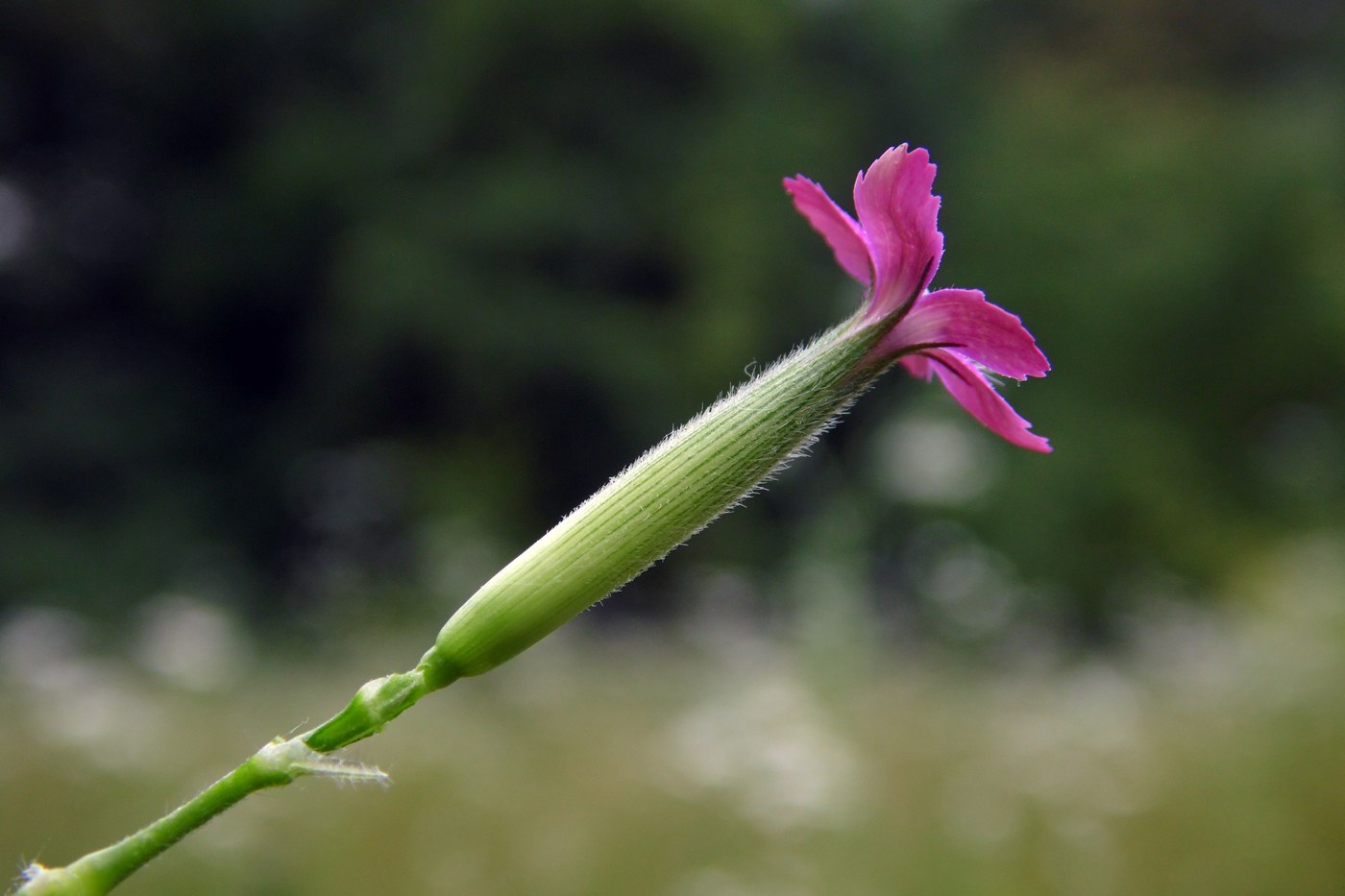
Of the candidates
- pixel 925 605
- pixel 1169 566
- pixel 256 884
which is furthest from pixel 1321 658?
pixel 1169 566

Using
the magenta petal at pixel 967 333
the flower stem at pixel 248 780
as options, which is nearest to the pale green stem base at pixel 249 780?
the flower stem at pixel 248 780

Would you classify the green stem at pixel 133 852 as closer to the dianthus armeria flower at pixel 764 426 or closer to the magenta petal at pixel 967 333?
the dianthus armeria flower at pixel 764 426

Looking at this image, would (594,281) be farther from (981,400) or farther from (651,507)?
(651,507)

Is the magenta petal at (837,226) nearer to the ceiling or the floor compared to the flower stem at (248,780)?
nearer to the ceiling

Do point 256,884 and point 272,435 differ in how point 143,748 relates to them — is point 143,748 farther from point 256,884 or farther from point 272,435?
point 272,435

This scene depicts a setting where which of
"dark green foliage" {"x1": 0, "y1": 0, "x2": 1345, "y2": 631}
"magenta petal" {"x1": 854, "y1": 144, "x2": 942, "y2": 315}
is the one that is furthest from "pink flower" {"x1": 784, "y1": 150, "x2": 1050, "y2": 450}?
"dark green foliage" {"x1": 0, "y1": 0, "x2": 1345, "y2": 631}

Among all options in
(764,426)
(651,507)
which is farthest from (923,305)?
(651,507)

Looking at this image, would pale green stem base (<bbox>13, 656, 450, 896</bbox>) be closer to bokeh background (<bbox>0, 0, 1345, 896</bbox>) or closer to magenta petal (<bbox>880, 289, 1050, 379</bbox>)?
magenta petal (<bbox>880, 289, 1050, 379</bbox>)
